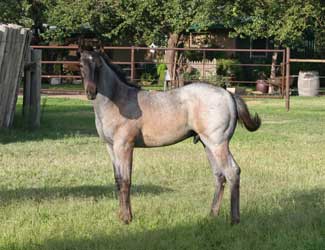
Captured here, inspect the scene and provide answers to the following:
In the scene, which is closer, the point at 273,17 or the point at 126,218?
the point at 126,218

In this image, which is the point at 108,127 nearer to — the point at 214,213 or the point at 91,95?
the point at 91,95

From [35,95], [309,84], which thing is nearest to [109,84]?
[35,95]

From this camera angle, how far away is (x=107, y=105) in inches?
318

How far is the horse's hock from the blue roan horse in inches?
295

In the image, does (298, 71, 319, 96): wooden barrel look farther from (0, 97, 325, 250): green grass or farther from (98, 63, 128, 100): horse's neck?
(98, 63, 128, 100): horse's neck

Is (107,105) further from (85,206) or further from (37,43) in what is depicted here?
(37,43)

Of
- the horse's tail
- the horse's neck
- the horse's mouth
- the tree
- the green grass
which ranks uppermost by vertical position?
the tree

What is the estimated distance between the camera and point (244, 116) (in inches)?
324

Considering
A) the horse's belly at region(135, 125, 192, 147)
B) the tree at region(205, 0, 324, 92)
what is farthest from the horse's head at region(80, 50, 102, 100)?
the tree at region(205, 0, 324, 92)

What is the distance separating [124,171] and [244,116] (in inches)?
55.7

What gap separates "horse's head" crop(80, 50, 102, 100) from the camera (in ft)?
25.3

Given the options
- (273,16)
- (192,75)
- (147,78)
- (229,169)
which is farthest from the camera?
(147,78)

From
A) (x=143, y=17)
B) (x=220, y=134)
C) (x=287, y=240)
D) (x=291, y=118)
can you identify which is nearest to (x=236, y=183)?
(x=220, y=134)

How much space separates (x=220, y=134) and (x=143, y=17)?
3070 cm
